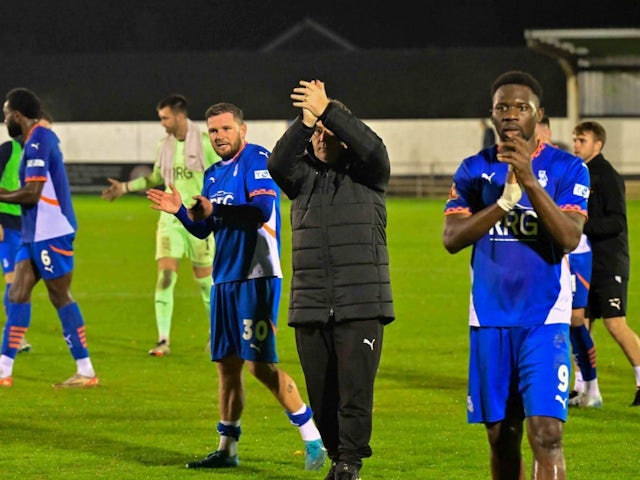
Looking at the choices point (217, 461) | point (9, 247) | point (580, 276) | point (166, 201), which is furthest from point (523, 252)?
point (9, 247)

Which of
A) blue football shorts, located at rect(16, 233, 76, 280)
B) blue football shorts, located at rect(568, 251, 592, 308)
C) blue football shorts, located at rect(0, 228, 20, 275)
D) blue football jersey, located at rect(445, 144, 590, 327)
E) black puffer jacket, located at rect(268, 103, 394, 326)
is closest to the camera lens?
blue football jersey, located at rect(445, 144, 590, 327)

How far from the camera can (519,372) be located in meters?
5.95

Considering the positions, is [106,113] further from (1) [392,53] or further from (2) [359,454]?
(2) [359,454]

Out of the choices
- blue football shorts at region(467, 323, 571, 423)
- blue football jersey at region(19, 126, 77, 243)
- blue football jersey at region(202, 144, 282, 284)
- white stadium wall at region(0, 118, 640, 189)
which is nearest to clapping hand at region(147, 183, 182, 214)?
blue football jersey at region(202, 144, 282, 284)

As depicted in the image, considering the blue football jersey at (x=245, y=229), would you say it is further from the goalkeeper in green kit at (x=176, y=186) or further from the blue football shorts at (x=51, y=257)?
the goalkeeper in green kit at (x=176, y=186)

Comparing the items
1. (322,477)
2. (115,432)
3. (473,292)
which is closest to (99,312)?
(115,432)

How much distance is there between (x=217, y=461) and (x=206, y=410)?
2.08 metres

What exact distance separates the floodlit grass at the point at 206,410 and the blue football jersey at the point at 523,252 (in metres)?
2.18

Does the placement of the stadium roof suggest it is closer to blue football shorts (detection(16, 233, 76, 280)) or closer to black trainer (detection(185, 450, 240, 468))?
blue football shorts (detection(16, 233, 76, 280))

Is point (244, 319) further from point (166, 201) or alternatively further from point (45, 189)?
point (45, 189)

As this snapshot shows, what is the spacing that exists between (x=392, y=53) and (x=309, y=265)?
47.4 meters

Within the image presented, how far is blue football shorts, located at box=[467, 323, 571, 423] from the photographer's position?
5.86 m

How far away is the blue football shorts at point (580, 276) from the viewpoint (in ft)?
32.9

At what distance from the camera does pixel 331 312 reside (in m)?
7.08
